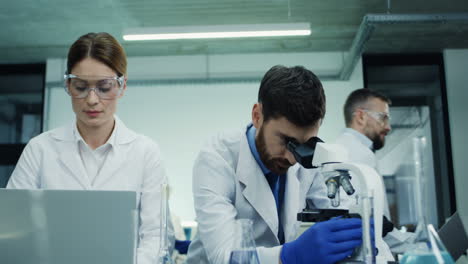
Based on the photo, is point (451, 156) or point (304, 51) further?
point (304, 51)

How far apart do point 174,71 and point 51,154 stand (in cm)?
607

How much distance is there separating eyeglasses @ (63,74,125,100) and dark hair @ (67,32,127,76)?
0.08 metres

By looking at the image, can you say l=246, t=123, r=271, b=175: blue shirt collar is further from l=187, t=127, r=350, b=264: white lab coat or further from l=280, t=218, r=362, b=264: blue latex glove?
l=280, t=218, r=362, b=264: blue latex glove

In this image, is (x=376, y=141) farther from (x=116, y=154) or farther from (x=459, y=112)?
(x=459, y=112)

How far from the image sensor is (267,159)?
1594 mm

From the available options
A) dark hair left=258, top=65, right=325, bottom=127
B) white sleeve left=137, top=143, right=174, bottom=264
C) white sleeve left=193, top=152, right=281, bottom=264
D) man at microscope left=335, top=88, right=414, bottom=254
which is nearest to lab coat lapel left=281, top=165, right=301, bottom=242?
white sleeve left=193, top=152, right=281, bottom=264

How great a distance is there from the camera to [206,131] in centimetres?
742

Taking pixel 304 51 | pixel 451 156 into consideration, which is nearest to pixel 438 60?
pixel 451 156

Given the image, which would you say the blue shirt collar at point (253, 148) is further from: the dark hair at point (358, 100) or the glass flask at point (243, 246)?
the dark hair at point (358, 100)

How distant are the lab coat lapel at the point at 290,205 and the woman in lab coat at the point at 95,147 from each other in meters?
0.46

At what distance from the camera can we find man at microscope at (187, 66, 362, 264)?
1432 millimetres

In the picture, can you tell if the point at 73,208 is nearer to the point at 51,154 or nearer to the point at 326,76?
the point at 51,154

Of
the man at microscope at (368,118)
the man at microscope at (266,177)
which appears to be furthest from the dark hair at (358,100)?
the man at microscope at (266,177)

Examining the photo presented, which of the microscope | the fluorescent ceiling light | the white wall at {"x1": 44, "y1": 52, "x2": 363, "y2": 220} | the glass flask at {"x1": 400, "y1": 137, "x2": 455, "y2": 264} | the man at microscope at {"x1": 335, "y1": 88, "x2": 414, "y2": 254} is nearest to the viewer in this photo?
the glass flask at {"x1": 400, "y1": 137, "x2": 455, "y2": 264}
